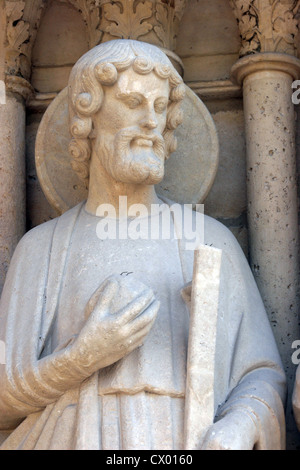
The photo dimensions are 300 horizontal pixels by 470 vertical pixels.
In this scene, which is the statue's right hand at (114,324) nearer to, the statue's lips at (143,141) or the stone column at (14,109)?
the statue's lips at (143,141)

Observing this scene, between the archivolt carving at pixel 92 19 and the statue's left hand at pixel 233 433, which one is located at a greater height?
the archivolt carving at pixel 92 19

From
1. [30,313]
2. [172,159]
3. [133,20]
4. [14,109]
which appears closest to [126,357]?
[30,313]

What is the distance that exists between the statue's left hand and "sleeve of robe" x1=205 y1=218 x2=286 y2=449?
0.05 metres

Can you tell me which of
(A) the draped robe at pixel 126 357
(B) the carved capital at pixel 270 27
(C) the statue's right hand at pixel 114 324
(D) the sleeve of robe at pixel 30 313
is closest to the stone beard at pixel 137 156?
(A) the draped robe at pixel 126 357

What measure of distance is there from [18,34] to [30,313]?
1.53 m

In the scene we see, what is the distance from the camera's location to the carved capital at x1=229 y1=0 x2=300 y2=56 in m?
5.76

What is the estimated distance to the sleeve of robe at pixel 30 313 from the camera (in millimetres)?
4746

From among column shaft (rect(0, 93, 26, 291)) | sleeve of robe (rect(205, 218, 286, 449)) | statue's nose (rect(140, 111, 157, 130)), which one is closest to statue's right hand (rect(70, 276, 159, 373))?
sleeve of robe (rect(205, 218, 286, 449))

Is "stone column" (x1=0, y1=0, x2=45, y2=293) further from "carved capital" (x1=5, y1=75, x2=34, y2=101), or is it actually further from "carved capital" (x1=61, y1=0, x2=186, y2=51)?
"carved capital" (x1=61, y1=0, x2=186, y2=51)

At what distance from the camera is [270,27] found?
5781 mm

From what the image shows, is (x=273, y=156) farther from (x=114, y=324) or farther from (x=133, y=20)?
(x=114, y=324)

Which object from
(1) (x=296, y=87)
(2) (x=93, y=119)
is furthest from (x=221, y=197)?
(2) (x=93, y=119)

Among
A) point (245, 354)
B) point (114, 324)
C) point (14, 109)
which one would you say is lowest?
point (245, 354)

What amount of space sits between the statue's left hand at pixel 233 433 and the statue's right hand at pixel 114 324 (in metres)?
0.42
